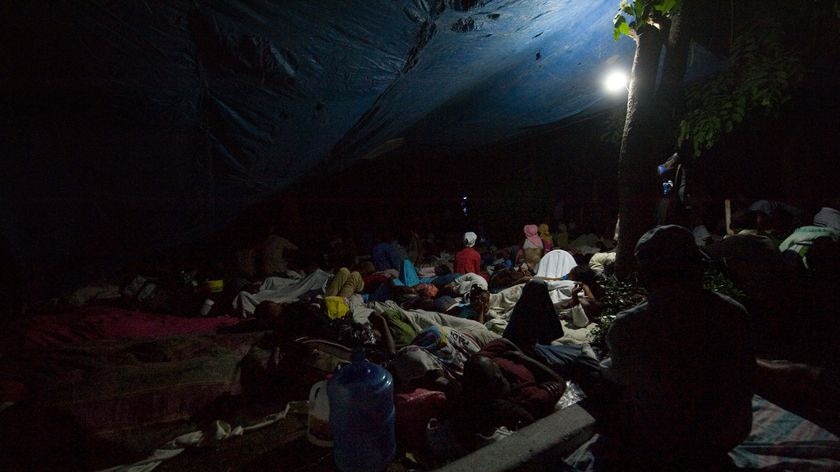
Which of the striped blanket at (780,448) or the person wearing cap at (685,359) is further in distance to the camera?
the striped blanket at (780,448)

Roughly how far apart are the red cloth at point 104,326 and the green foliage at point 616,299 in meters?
5.17

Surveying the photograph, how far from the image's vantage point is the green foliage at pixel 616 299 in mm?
4066

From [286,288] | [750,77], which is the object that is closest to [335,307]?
[286,288]

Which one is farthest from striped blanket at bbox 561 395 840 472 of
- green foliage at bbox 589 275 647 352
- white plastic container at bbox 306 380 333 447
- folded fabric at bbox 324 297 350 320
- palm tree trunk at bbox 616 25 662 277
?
folded fabric at bbox 324 297 350 320

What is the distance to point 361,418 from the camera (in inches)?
104

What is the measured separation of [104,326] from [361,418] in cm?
469

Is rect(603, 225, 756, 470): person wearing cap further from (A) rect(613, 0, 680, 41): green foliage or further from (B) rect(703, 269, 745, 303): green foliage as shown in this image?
(B) rect(703, 269, 745, 303): green foliage

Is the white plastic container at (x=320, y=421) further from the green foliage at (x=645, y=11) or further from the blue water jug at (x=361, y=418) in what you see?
the green foliage at (x=645, y=11)

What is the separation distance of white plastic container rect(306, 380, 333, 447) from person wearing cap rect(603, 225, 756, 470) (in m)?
2.19

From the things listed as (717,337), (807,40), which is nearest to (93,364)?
(717,337)

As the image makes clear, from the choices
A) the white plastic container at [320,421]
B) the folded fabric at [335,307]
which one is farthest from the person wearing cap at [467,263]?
the white plastic container at [320,421]

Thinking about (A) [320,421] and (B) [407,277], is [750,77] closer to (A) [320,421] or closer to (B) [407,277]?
(B) [407,277]

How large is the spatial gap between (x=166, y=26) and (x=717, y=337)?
340 centimetres

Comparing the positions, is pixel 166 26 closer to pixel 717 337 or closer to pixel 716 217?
pixel 717 337
